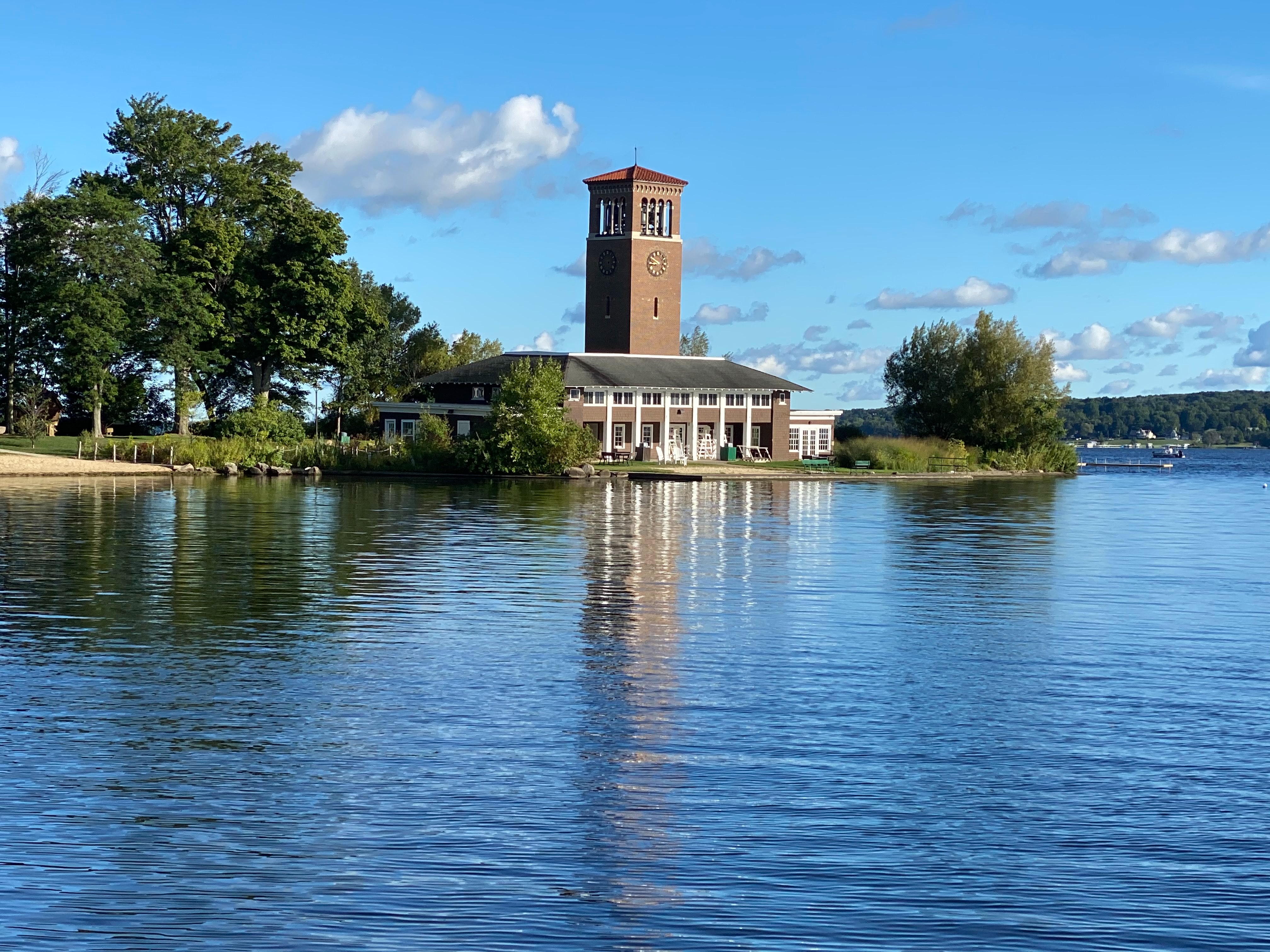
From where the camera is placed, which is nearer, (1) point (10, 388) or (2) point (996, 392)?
(1) point (10, 388)

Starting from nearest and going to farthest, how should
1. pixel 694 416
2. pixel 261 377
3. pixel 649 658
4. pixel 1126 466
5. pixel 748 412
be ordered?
pixel 649 658 < pixel 261 377 < pixel 694 416 < pixel 748 412 < pixel 1126 466

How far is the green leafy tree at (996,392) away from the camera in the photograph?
102 meters

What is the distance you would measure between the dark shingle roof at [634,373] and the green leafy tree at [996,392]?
1619 cm

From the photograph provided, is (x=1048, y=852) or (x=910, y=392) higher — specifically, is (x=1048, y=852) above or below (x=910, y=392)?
below

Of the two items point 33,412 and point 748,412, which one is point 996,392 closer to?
point 748,412

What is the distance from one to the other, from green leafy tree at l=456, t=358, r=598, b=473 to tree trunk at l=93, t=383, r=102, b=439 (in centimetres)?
1793

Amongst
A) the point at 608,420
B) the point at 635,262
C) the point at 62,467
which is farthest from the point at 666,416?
the point at 62,467

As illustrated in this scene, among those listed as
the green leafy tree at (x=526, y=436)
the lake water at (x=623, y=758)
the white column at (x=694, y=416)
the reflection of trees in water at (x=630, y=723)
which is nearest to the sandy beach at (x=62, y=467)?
the green leafy tree at (x=526, y=436)

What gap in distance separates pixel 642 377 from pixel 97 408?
104ft

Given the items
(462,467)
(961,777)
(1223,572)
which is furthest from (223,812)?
(462,467)

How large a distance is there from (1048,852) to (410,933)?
16.3ft

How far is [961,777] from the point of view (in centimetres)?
1320

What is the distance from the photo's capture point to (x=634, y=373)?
89.5m

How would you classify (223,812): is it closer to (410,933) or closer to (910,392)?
(410,933)
